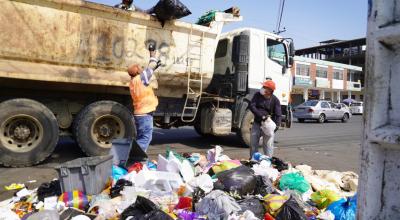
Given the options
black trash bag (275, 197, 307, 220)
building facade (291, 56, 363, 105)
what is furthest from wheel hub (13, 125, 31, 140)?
building facade (291, 56, 363, 105)

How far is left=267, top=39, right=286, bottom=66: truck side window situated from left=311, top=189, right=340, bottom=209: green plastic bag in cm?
533

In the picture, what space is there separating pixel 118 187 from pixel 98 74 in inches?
120

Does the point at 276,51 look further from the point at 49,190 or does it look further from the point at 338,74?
the point at 338,74

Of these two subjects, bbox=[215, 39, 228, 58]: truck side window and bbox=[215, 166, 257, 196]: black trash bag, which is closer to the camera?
bbox=[215, 166, 257, 196]: black trash bag

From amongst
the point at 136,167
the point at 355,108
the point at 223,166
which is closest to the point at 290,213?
the point at 223,166

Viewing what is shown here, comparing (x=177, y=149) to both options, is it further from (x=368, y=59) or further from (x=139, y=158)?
(x=368, y=59)

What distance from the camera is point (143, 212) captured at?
3088 mm

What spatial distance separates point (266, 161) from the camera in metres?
5.05

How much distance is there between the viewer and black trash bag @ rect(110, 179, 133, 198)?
12.0 feet

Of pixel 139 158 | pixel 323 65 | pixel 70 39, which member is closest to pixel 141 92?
Answer: pixel 139 158

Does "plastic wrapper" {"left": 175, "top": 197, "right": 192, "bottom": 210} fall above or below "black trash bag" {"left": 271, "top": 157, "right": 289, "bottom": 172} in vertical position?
below

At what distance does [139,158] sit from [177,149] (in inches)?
132

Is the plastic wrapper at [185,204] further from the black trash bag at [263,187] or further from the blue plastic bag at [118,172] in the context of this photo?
the blue plastic bag at [118,172]

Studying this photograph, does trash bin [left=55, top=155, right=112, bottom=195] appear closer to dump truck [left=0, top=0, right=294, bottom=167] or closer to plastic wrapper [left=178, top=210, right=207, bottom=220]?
plastic wrapper [left=178, top=210, right=207, bottom=220]
